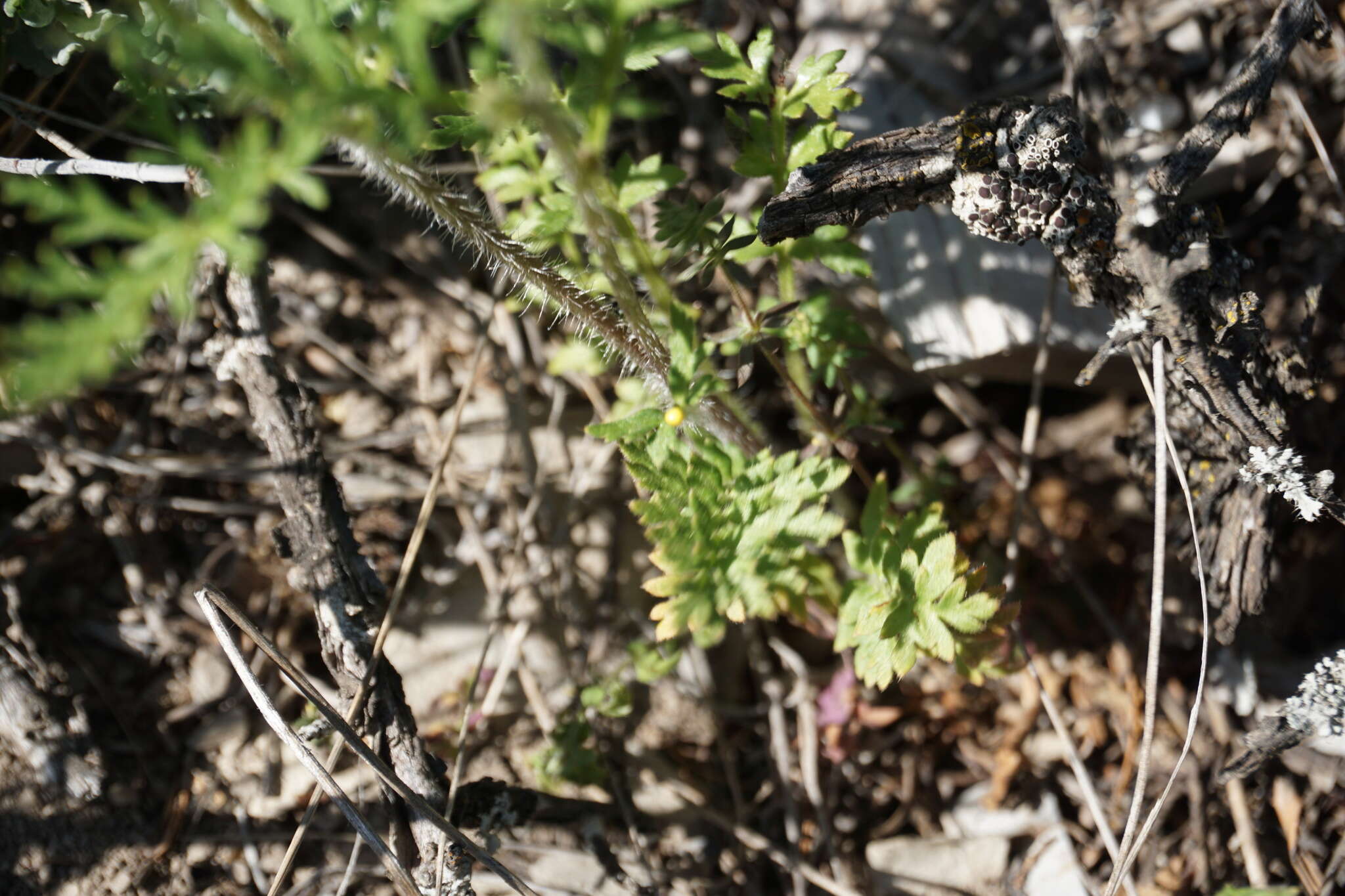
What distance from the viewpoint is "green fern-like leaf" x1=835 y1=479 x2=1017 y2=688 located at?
235cm

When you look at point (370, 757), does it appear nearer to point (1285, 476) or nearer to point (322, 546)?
point (322, 546)

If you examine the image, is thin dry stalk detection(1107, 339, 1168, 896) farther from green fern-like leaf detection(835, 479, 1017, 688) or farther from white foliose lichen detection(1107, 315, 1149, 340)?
green fern-like leaf detection(835, 479, 1017, 688)

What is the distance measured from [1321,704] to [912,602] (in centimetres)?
105

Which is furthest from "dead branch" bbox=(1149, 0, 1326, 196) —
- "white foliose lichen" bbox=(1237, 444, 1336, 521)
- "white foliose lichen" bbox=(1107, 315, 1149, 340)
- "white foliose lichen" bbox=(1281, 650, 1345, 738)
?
"white foliose lichen" bbox=(1281, 650, 1345, 738)

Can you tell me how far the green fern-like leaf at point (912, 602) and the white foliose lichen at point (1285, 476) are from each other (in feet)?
2.20

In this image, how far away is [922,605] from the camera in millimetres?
2400

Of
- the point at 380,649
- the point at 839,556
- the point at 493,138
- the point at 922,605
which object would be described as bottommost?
the point at 922,605

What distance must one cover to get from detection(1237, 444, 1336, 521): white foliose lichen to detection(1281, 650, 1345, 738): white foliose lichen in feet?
1.49

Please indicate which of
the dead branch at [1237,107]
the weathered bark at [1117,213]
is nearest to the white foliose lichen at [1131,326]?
the weathered bark at [1117,213]

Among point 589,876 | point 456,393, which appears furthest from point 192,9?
point 589,876

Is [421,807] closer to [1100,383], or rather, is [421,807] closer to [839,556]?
[839,556]

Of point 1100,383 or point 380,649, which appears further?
point 1100,383

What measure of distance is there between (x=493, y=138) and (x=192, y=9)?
883 millimetres

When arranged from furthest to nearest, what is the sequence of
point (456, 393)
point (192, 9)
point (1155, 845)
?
1. point (456, 393)
2. point (1155, 845)
3. point (192, 9)
